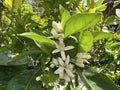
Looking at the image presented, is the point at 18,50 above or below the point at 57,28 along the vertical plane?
below

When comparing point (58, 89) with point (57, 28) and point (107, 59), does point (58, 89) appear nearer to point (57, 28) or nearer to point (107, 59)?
point (57, 28)

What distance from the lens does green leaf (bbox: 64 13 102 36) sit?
88cm

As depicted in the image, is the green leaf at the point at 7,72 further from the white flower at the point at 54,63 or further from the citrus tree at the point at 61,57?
the white flower at the point at 54,63

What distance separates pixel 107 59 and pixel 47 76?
0.79 meters

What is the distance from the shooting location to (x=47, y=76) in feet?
3.48

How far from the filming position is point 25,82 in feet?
3.28

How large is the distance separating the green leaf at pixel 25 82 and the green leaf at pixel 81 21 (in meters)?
0.20

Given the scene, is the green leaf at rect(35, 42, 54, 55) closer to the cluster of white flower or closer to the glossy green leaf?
the cluster of white flower

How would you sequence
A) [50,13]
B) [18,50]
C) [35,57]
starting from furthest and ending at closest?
[50,13] < [18,50] < [35,57]

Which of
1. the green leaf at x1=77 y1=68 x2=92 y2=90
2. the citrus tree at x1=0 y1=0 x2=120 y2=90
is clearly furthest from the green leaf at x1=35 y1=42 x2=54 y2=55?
the green leaf at x1=77 y1=68 x2=92 y2=90

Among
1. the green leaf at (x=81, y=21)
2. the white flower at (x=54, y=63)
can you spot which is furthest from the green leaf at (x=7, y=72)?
the green leaf at (x=81, y=21)

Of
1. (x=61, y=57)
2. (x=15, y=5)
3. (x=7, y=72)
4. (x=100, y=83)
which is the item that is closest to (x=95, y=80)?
(x=100, y=83)

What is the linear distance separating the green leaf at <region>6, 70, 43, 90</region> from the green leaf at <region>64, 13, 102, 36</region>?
202mm

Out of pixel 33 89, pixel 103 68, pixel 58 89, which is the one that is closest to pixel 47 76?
pixel 33 89
